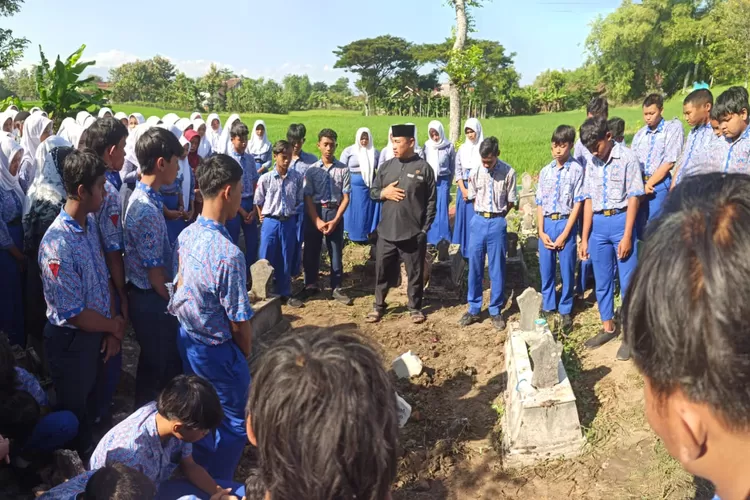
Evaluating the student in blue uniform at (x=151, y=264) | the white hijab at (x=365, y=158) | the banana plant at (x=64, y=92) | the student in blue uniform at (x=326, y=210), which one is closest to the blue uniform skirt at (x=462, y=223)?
the white hijab at (x=365, y=158)

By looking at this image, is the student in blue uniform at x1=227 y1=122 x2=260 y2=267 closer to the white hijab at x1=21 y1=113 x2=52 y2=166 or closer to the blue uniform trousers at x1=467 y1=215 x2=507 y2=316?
the white hijab at x1=21 y1=113 x2=52 y2=166

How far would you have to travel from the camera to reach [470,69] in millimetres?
11375

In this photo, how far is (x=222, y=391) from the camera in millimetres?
2889

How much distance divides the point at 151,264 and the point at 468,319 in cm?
323

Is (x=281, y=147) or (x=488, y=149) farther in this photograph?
(x=281, y=147)

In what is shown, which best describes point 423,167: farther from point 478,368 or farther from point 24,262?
point 24,262

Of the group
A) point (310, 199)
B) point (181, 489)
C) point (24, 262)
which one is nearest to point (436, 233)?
point (310, 199)

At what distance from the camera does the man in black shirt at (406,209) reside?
209 inches

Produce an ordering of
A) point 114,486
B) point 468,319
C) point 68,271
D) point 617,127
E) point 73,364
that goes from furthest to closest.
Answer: point 617,127, point 468,319, point 73,364, point 68,271, point 114,486

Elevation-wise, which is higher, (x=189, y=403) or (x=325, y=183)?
(x=325, y=183)

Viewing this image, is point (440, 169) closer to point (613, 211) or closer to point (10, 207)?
point (613, 211)

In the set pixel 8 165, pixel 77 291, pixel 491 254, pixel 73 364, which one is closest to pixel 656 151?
pixel 491 254

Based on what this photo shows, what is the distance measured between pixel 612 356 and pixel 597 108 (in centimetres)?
290

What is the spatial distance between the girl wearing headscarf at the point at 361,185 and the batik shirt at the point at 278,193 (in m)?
1.76
